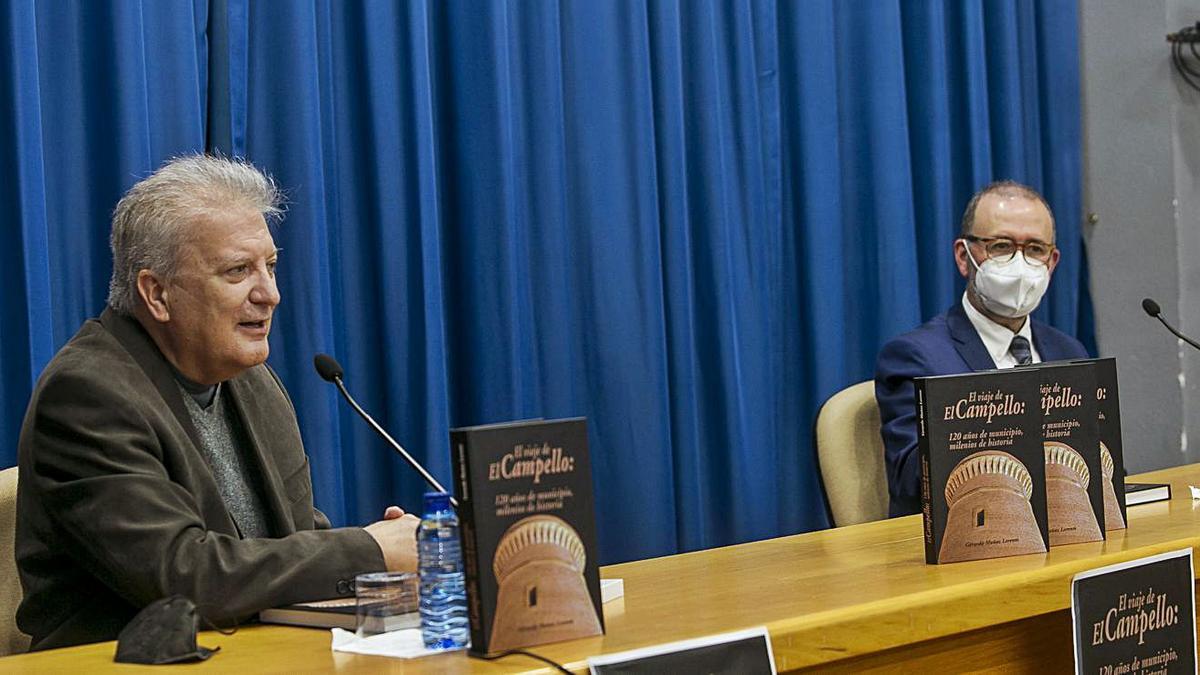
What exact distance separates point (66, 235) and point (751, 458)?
1.63 m

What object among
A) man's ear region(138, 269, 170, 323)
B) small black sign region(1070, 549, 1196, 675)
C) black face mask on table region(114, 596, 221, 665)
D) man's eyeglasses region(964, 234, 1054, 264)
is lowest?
small black sign region(1070, 549, 1196, 675)

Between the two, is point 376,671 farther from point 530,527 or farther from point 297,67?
point 297,67

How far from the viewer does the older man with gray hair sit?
1.79 metres

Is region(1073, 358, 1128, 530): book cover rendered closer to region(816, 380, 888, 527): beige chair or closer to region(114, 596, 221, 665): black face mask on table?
region(816, 380, 888, 527): beige chair

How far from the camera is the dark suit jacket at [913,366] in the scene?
2.92 m

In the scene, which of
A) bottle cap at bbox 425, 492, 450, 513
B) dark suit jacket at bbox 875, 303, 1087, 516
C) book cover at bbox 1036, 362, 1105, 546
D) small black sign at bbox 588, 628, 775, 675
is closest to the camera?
small black sign at bbox 588, 628, 775, 675

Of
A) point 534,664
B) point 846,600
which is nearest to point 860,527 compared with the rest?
point 846,600

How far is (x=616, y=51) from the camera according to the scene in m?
3.27

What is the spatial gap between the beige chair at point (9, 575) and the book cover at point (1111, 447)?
1.49 m

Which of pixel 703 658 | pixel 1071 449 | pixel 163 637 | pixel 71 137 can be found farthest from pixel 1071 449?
pixel 71 137

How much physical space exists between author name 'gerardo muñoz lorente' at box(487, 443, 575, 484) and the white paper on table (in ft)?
0.65

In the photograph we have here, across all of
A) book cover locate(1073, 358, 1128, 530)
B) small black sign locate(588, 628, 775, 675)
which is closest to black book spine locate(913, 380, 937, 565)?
book cover locate(1073, 358, 1128, 530)

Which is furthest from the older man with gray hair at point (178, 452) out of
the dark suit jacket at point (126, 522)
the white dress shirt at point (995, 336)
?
the white dress shirt at point (995, 336)

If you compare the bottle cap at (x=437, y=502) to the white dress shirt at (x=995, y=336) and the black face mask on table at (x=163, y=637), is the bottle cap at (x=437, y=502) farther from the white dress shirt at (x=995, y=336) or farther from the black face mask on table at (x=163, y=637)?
the white dress shirt at (x=995, y=336)
